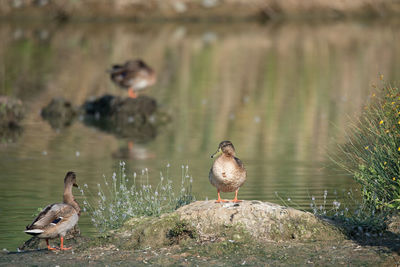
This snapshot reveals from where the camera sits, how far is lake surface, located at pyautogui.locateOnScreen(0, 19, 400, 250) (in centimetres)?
1877

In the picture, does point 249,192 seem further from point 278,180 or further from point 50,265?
point 50,265

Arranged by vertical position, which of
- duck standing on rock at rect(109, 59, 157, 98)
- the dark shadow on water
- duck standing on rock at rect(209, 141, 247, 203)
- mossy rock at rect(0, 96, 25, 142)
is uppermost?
duck standing on rock at rect(109, 59, 157, 98)

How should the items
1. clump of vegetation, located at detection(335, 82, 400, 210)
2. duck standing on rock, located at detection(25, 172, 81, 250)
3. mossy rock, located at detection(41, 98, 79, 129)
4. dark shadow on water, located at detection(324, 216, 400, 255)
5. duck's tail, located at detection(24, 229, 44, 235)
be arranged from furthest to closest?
mossy rock, located at detection(41, 98, 79, 129) → clump of vegetation, located at detection(335, 82, 400, 210) → dark shadow on water, located at detection(324, 216, 400, 255) → duck standing on rock, located at detection(25, 172, 81, 250) → duck's tail, located at detection(24, 229, 44, 235)

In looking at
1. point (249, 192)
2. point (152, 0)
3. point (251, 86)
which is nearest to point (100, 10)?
point (152, 0)

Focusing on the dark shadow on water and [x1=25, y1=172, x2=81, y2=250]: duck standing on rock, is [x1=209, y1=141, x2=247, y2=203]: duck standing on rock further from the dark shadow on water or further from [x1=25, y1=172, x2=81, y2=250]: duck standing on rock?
[x1=25, y1=172, x2=81, y2=250]: duck standing on rock

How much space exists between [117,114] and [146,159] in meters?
7.74

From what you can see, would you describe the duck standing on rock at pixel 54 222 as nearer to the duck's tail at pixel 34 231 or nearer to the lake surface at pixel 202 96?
the duck's tail at pixel 34 231

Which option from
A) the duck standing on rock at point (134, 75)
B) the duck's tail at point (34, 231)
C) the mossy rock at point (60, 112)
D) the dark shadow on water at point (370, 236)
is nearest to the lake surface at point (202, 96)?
the mossy rock at point (60, 112)

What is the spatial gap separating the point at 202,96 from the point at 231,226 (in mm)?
22745

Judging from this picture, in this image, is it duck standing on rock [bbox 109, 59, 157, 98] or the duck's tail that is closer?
the duck's tail

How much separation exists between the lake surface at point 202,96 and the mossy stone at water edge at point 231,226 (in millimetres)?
2366

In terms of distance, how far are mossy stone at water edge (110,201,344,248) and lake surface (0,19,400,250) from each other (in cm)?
237

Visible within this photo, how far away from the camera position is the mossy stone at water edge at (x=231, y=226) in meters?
12.1

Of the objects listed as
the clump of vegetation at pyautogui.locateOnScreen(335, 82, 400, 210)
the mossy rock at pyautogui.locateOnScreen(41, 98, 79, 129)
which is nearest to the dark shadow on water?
the clump of vegetation at pyautogui.locateOnScreen(335, 82, 400, 210)
